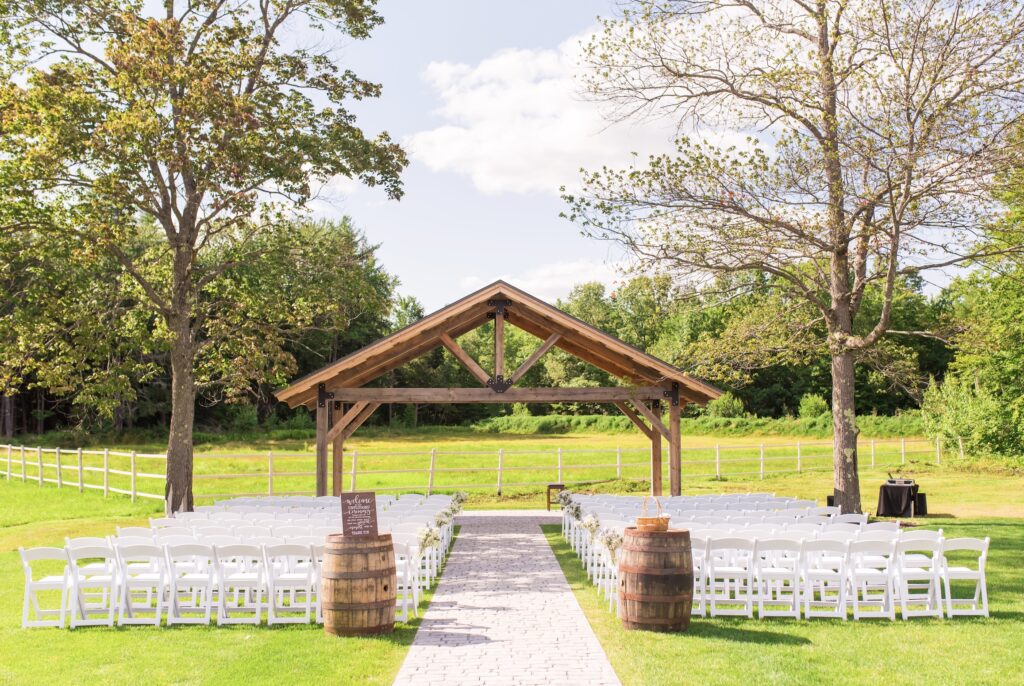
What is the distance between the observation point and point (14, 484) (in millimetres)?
26094

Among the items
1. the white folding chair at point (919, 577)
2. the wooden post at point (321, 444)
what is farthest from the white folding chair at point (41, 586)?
the white folding chair at point (919, 577)

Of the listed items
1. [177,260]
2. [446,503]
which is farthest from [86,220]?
[446,503]

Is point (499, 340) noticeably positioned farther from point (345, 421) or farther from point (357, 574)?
point (357, 574)

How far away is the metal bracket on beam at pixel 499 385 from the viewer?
17094mm

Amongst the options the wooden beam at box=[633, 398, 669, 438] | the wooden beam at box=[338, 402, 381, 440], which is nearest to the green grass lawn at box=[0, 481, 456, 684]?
the wooden beam at box=[633, 398, 669, 438]

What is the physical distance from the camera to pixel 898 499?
18.6 m

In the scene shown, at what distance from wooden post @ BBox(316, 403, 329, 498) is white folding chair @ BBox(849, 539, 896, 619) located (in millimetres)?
10227

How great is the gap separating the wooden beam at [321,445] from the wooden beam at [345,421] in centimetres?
19

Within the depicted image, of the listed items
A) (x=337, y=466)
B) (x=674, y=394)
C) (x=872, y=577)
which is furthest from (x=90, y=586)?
(x=674, y=394)

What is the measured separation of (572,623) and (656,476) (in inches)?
411

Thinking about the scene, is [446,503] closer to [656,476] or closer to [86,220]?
[656,476]

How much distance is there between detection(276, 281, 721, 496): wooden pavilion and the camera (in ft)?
54.7

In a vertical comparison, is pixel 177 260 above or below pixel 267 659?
above

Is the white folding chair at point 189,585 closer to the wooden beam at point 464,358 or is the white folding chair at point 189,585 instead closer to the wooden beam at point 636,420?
the wooden beam at point 464,358
